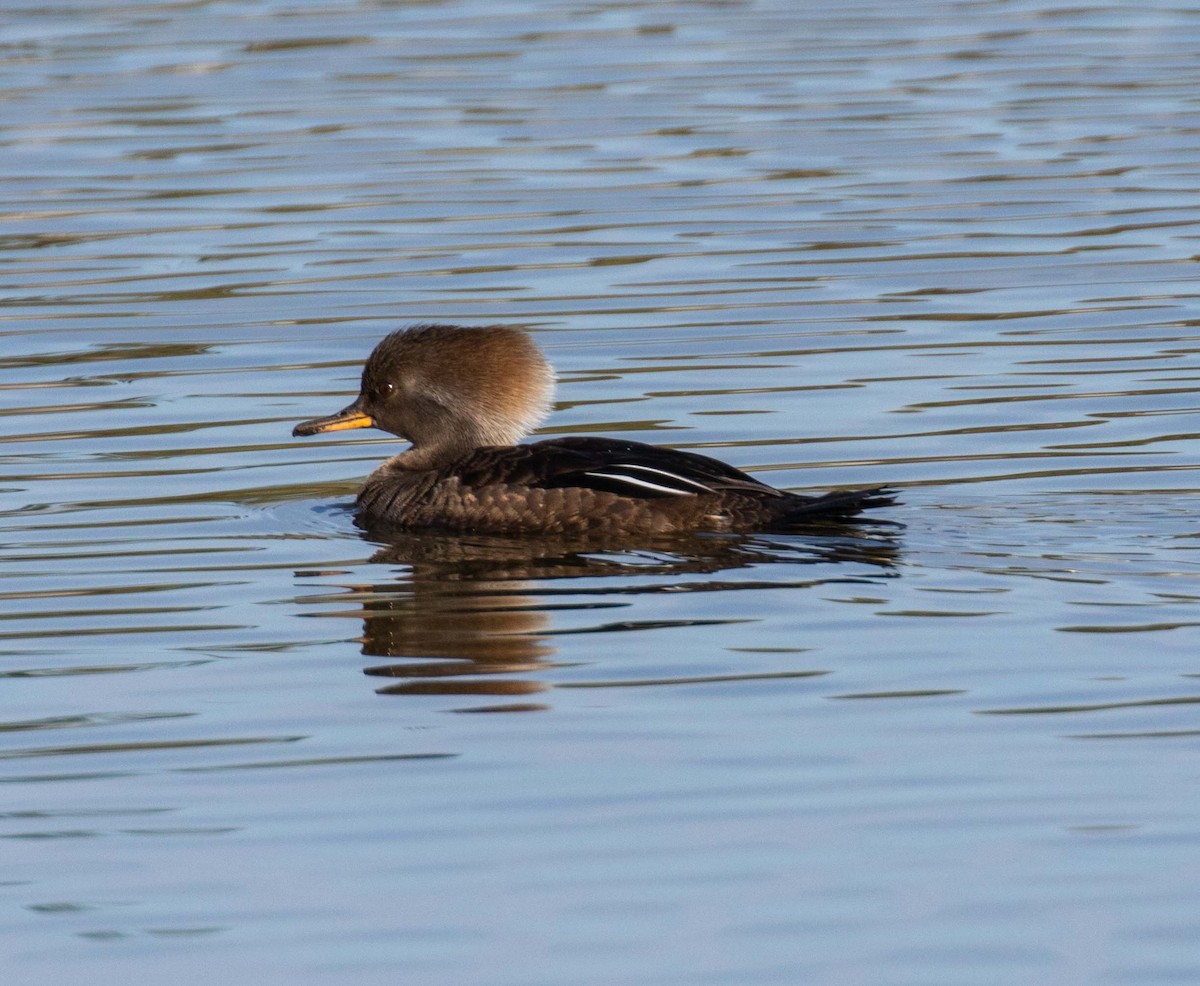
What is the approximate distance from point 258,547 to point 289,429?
2.36 metres

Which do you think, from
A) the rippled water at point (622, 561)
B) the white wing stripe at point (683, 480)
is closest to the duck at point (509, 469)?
the white wing stripe at point (683, 480)

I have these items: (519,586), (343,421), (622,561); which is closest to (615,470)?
(622,561)

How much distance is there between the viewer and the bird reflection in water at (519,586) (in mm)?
7555

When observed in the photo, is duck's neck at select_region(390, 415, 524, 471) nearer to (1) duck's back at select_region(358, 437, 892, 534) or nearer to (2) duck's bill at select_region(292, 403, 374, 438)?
(2) duck's bill at select_region(292, 403, 374, 438)

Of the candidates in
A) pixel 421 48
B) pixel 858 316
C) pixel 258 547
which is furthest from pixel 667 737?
pixel 421 48

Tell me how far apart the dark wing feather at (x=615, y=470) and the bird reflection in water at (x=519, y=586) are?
195mm

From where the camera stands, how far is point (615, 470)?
9.33 m

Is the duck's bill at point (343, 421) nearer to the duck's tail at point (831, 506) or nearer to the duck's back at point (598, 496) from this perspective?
the duck's back at point (598, 496)

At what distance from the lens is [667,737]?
6766 millimetres

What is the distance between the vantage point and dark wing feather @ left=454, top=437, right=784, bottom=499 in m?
9.22

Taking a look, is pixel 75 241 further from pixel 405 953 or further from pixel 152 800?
pixel 405 953

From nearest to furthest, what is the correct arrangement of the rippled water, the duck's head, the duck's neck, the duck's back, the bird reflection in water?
the rippled water
the bird reflection in water
the duck's back
the duck's head
the duck's neck

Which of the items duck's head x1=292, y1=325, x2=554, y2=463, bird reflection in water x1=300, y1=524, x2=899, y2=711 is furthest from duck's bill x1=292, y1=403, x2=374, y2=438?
bird reflection in water x1=300, y1=524, x2=899, y2=711

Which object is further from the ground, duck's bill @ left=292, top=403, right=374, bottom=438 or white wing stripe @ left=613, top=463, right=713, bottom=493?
duck's bill @ left=292, top=403, right=374, bottom=438
